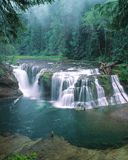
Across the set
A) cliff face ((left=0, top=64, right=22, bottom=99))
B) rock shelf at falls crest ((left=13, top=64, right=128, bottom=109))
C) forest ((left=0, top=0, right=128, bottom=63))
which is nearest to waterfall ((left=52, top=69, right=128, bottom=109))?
rock shelf at falls crest ((left=13, top=64, right=128, bottom=109))

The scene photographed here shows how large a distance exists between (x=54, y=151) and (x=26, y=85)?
19214mm

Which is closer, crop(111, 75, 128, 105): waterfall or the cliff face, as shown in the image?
crop(111, 75, 128, 105): waterfall

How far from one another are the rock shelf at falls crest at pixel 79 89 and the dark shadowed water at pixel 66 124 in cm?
172

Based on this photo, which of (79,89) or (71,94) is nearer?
(71,94)

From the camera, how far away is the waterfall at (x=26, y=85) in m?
28.3

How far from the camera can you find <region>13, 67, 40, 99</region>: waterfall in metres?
28.3

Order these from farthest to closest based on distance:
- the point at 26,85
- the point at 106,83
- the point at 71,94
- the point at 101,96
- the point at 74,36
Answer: the point at 74,36 → the point at 26,85 → the point at 106,83 → the point at 71,94 → the point at 101,96

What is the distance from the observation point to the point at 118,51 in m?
36.5

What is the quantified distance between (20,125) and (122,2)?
11.8m

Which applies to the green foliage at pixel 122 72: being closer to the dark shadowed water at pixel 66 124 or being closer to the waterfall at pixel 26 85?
the dark shadowed water at pixel 66 124

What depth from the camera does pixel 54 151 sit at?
12.1 metres

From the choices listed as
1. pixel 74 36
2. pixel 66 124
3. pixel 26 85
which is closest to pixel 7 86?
pixel 26 85

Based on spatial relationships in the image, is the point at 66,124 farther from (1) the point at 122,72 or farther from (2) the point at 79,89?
(1) the point at 122,72

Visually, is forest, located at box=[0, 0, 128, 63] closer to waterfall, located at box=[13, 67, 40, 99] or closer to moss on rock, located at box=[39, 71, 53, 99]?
waterfall, located at box=[13, 67, 40, 99]
